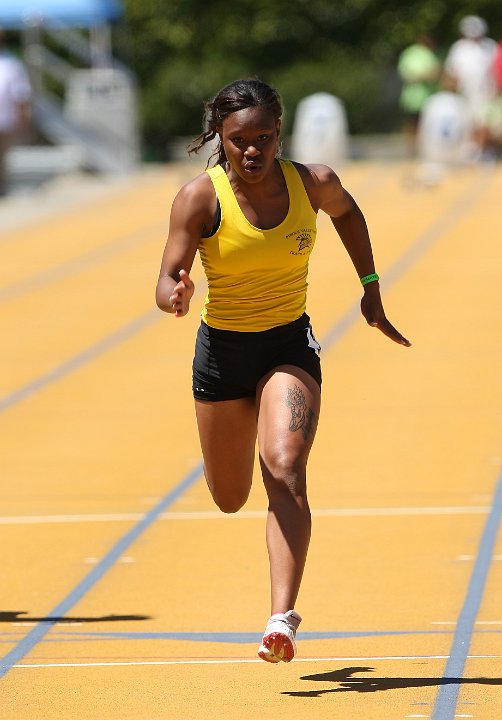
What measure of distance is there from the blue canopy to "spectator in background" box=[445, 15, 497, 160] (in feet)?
18.4

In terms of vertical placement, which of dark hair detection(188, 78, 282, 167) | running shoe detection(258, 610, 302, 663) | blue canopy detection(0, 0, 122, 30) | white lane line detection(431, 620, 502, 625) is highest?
dark hair detection(188, 78, 282, 167)

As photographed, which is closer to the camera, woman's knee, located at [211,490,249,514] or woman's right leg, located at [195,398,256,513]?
woman's right leg, located at [195,398,256,513]

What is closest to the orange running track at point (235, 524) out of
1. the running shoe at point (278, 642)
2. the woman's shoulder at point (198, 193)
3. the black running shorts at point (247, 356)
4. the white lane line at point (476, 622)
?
the white lane line at point (476, 622)

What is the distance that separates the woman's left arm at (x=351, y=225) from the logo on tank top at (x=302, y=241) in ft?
0.56

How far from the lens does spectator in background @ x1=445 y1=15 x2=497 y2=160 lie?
2766cm

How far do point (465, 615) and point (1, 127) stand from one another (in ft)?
59.0

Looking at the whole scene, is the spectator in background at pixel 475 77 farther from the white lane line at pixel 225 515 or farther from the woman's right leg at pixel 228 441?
the woman's right leg at pixel 228 441

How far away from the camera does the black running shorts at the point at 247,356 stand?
240 inches

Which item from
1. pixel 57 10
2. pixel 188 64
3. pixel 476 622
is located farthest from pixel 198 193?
pixel 188 64

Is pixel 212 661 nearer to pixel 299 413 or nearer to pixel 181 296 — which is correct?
pixel 299 413

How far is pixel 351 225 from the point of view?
634 cm

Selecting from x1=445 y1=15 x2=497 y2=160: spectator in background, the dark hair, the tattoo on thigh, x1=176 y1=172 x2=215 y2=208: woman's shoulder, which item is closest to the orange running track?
the tattoo on thigh

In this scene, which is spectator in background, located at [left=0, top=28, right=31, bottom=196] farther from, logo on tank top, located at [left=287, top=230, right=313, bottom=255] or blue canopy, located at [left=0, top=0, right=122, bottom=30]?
logo on tank top, located at [left=287, top=230, right=313, bottom=255]

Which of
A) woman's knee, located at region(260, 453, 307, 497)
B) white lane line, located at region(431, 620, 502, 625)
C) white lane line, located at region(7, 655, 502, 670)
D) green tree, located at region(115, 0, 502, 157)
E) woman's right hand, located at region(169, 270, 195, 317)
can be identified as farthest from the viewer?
green tree, located at region(115, 0, 502, 157)
